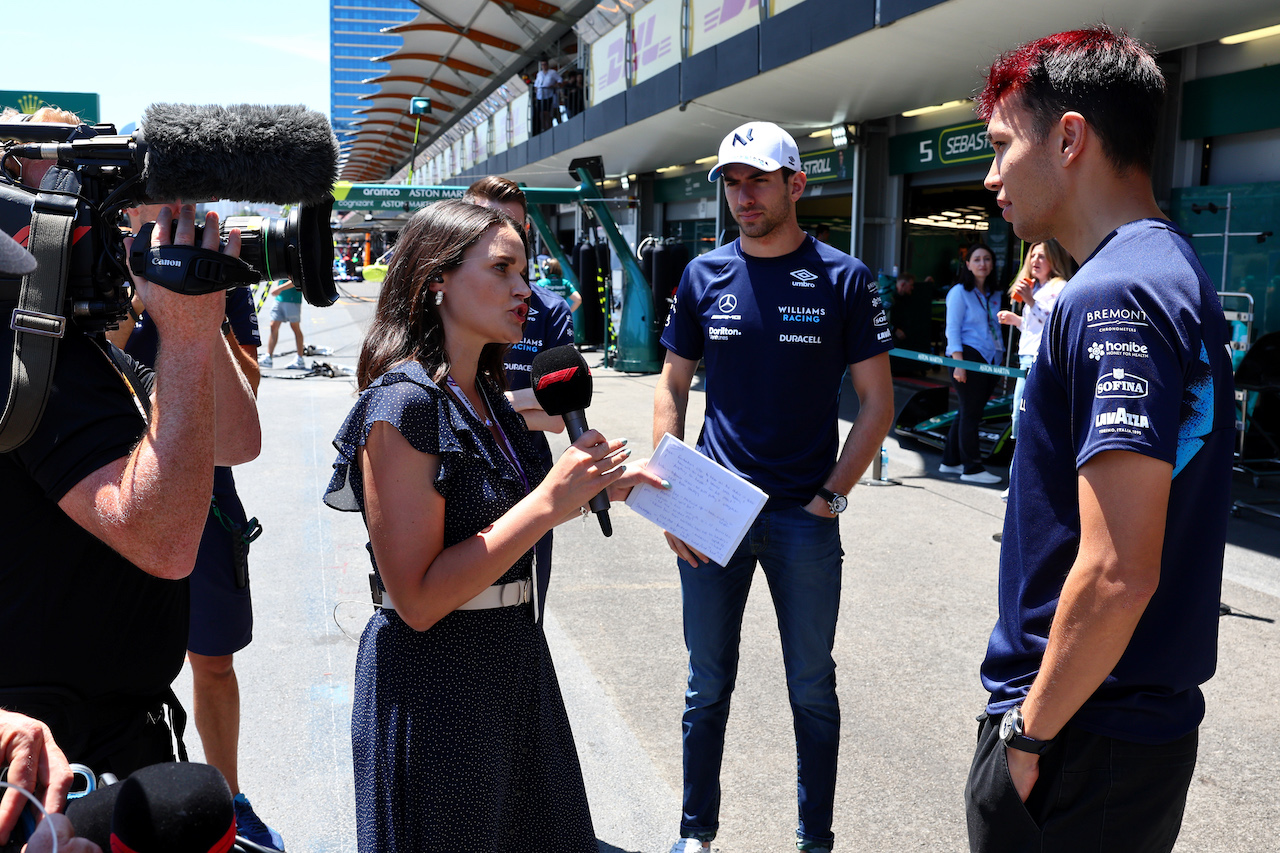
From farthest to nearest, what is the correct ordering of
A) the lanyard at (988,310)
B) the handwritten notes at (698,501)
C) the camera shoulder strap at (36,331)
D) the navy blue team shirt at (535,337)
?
the lanyard at (988,310), the navy blue team shirt at (535,337), the handwritten notes at (698,501), the camera shoulder strap at (36,331)

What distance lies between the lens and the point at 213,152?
4.98ft

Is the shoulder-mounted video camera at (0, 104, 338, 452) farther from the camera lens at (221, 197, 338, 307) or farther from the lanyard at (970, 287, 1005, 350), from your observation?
the lanyard at (970, 287, 1005, 350)

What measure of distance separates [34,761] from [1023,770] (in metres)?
1.50

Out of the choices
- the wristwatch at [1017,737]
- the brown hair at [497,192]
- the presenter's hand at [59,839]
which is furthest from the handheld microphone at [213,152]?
the brown hair at [497,192]

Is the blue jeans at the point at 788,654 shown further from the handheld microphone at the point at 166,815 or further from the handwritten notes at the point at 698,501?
the handheld microphone at the point at 166,815

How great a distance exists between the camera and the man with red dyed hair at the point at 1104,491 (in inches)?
56.2

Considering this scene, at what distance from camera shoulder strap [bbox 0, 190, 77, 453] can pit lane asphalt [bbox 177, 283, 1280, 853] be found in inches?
82.1

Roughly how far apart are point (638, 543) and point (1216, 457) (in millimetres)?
4873

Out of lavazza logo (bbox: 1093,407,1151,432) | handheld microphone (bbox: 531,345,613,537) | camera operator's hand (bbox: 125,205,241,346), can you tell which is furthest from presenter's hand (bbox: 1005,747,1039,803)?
camera operator's hand (bbox: 125,205,241,346)

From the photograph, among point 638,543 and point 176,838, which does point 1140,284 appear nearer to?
point 176,838

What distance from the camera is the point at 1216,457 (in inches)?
59.6

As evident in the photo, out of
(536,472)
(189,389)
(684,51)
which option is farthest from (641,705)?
(684,51)

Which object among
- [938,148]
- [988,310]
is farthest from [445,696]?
[938,148]

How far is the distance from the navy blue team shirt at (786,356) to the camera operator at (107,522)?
173 centimetres
